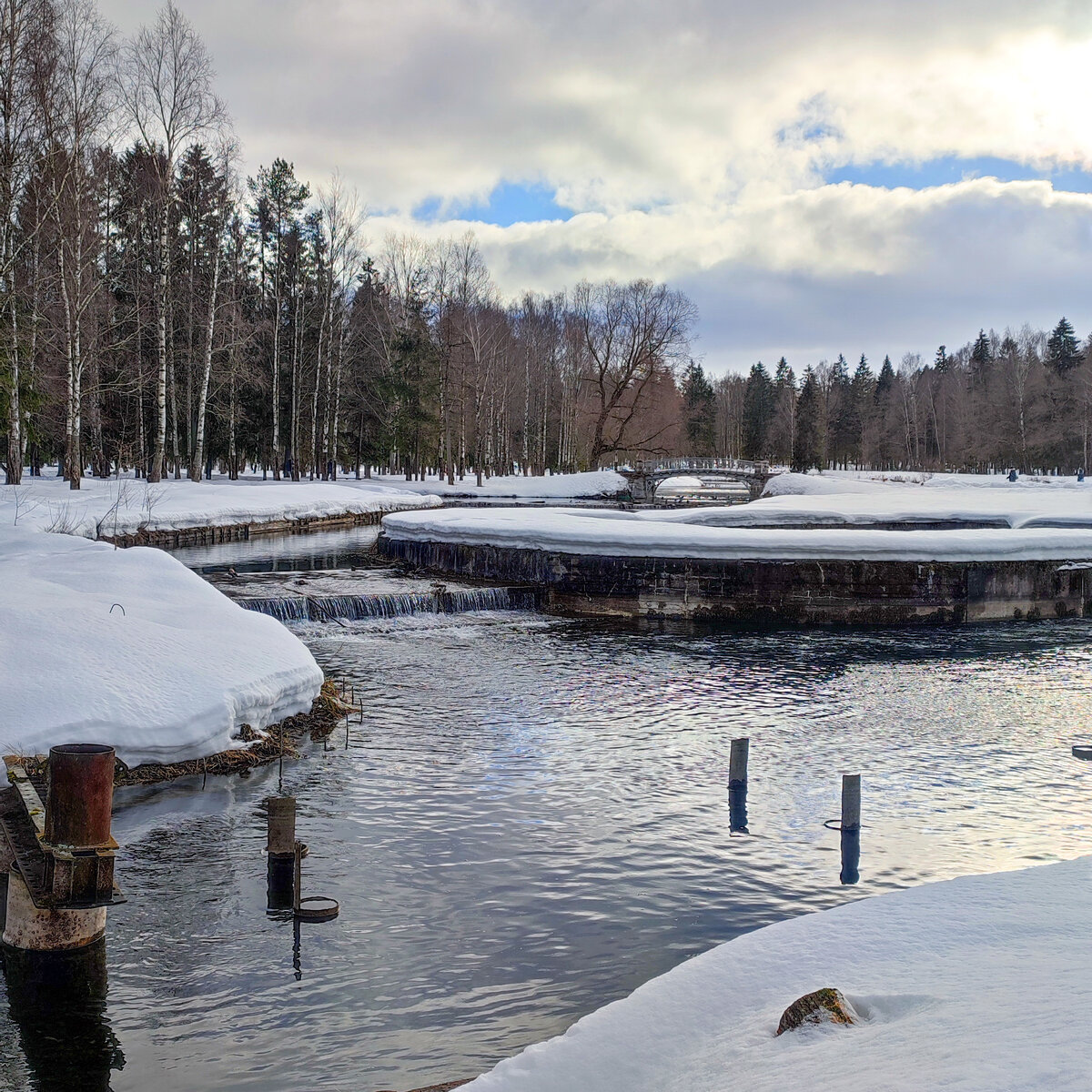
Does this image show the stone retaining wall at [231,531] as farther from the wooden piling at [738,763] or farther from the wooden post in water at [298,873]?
the wooden post in water at [298,873]

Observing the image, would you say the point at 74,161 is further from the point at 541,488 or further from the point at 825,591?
the point at 541,488

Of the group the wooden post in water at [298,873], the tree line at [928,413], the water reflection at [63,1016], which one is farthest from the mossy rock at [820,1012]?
the tree line at [928,413]

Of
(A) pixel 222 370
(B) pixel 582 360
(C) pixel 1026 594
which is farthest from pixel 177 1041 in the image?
(B) pixel 582 360

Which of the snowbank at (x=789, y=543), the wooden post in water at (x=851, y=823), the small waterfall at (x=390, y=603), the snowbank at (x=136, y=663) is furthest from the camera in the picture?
the snowbank at (x=789, y=543)

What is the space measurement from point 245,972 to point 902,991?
11.5 ft

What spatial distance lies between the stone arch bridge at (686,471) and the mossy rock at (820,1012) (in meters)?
48.7

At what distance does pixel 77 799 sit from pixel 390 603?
12977 mm

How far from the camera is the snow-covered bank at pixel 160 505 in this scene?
22.9 meters

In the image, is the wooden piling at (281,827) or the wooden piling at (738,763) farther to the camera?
the wooden piling at (738,763)

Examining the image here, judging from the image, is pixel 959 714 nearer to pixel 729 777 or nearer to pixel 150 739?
pixel 729 777

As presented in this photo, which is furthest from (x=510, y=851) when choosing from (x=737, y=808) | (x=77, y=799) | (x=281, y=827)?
(x=77, y=799)

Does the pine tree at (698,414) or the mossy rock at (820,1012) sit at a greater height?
the pine tree at (698,414)

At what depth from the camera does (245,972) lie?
555 cm

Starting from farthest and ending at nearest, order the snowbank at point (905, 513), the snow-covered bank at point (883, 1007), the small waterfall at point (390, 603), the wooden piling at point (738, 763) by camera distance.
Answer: the snowbank at point (905, 513)
the small waterfall at point (390, 603)
the wooden piling at point (738, 763)
the snow-covered bank at point (883, 1007)
